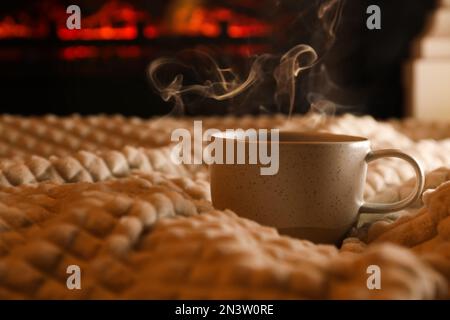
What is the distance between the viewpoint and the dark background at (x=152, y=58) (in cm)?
163

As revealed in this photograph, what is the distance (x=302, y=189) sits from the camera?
0.46m

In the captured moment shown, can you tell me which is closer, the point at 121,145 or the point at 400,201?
the point at 400,201

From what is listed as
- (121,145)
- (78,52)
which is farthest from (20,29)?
(121,145)

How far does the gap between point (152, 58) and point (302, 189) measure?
1.26 m

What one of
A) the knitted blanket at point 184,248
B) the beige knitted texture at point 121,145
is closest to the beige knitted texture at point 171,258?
the knitted blanket at point 184,248

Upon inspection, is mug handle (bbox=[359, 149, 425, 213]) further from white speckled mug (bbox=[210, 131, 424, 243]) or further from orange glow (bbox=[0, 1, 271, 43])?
orange glow (bbox=[0, 1, 271, 43])

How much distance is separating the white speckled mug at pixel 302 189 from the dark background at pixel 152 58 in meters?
1.16

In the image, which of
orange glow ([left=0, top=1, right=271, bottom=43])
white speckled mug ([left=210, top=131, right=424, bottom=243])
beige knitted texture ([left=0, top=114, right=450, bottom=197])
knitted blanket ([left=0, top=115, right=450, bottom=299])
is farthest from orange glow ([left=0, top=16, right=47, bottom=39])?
white speckled mug ([left=210, top=131, right=424, bottom=243])

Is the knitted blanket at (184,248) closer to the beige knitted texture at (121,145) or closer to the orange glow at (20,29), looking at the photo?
the beige knitted texture at (121,145)

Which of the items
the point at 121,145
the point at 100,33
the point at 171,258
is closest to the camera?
the point at 171,258

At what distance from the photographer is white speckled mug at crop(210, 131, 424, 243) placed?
46 centimetres

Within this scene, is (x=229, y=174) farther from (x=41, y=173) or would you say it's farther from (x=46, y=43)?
(x=46, y=43)

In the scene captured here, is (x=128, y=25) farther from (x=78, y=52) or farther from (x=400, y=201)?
(x=400, y=201)

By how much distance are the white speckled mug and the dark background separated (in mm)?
1156
